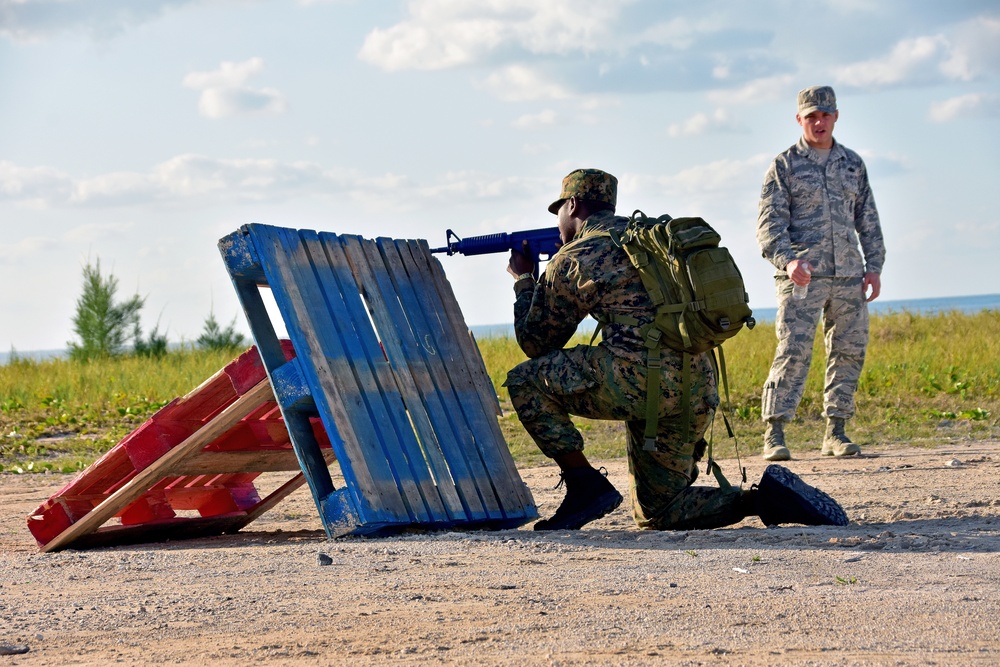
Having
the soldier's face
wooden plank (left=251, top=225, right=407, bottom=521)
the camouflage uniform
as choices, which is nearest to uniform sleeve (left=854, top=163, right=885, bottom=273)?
the camouflage uniform

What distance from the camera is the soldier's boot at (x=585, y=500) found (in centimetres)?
570

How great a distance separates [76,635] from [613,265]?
9.06 feet

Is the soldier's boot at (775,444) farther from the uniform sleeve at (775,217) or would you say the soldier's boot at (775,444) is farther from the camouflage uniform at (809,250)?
the uniform sleeve at (775,217)

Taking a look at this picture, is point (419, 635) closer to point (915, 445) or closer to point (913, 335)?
point (915, 445)

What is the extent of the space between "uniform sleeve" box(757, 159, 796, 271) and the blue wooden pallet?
2763 mm

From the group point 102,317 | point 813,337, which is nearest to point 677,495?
point 813,337

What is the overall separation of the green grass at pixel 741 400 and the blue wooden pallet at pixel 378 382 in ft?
6.32

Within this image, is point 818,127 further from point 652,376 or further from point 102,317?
point 102,317

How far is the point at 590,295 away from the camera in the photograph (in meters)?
5.55

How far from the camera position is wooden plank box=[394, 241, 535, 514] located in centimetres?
603

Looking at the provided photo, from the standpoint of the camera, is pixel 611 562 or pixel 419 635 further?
pixel 611 562

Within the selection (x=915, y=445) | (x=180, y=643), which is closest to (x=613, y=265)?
(x=180, y=643)

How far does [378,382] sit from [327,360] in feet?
1.10

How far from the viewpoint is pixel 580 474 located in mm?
5730
